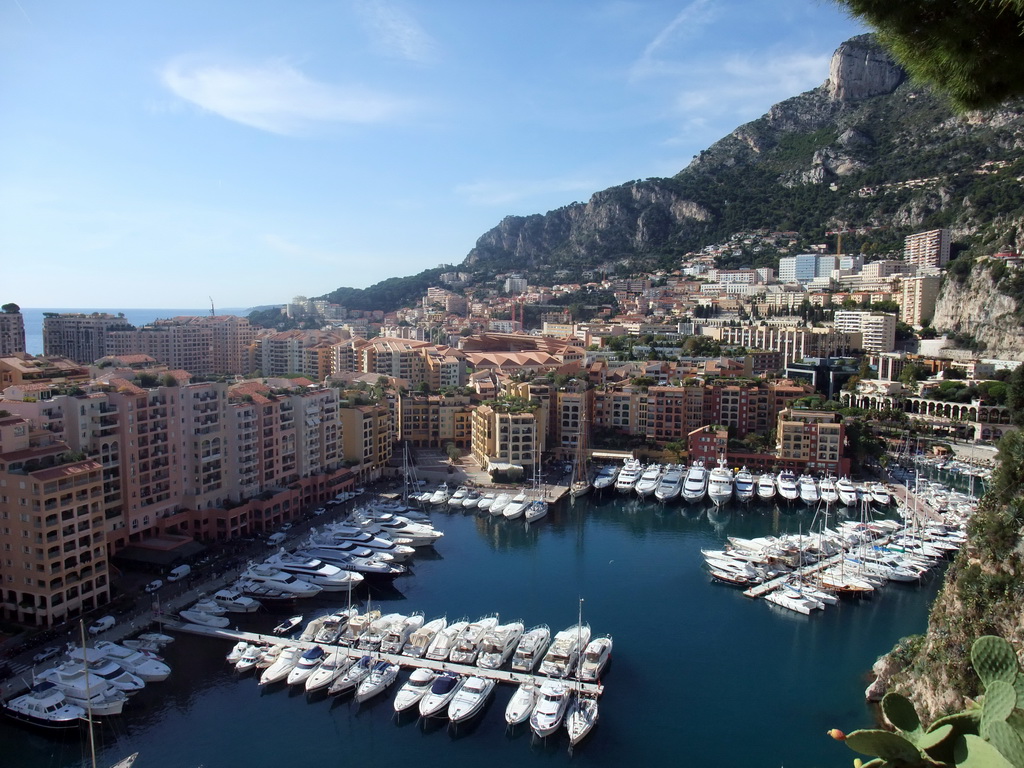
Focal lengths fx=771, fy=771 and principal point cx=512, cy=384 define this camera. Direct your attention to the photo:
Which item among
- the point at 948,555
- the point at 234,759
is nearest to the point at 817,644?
the point at 948,555

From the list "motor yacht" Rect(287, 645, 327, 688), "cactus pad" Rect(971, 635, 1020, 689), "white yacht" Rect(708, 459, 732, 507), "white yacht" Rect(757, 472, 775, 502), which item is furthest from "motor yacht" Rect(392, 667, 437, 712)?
"white yacht" Rect(757, 472, 775, 502)

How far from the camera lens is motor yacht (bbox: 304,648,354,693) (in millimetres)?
12797

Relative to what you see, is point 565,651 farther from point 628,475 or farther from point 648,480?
point 628,475

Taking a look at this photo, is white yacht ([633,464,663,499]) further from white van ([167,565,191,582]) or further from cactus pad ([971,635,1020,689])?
cactus pad ([971,635,1020,689])

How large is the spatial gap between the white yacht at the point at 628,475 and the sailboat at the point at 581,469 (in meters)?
1.11

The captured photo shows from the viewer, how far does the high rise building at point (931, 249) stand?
57.8 m

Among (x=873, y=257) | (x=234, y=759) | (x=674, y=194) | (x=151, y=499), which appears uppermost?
(x=674, y=194)

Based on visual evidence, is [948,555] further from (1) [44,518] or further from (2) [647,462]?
(1) [44,518]

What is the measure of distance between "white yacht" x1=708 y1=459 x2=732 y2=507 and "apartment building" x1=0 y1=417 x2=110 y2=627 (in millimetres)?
18148

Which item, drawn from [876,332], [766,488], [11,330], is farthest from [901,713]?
[876,332]

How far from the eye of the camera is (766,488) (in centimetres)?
2586

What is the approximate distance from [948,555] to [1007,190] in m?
47.7

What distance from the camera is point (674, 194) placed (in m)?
88.6

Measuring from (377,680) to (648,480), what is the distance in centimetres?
1575
